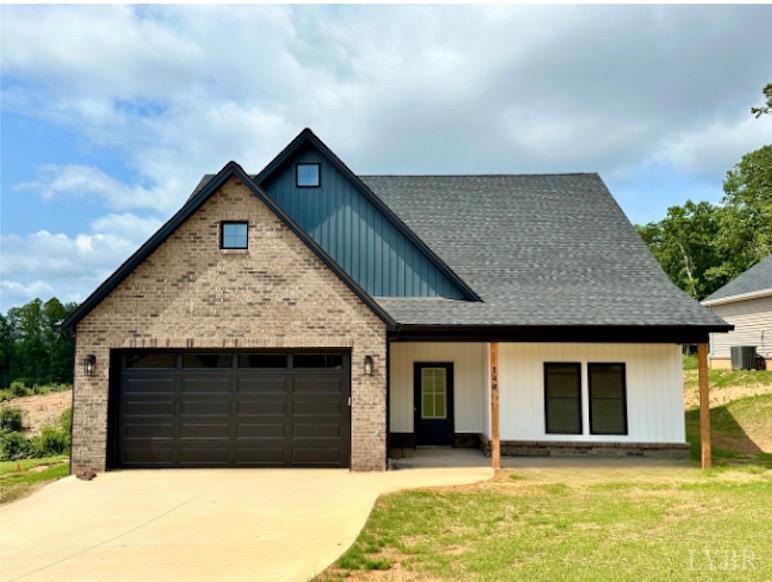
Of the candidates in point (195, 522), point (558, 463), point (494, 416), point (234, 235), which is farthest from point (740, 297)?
point (195, 522)

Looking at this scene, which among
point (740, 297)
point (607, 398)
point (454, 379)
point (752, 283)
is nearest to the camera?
point (607, 398)

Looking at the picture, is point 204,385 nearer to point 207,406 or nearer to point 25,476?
point 207,406

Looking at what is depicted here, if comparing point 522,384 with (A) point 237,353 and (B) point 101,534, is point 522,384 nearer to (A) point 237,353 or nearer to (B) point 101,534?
(A) point 237,353

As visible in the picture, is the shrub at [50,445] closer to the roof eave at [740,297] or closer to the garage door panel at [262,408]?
the garage door panel at [262,408]

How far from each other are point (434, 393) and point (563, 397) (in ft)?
10.2

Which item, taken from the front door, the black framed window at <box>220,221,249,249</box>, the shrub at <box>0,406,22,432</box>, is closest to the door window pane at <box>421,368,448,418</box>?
the front door

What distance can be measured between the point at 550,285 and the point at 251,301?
276 inches

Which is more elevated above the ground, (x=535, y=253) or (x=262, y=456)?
(x=535, y=253)

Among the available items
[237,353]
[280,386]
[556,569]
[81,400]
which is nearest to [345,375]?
[280,386]

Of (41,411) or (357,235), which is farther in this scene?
(41,411)

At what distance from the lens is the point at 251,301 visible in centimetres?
1157

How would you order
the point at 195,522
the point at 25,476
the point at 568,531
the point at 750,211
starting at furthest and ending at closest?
the point at 750,211, the point at 25,476, the point at 195,522, the point at 568,531

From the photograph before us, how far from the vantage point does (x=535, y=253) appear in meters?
14.9

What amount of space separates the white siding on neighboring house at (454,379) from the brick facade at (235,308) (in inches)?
117
